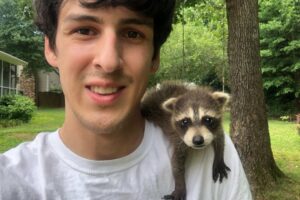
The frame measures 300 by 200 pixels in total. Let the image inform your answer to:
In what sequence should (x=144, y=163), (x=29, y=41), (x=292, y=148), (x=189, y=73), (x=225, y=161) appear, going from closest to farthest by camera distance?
(x=144, y=163)
(x=225, y=161)
(x=292, y=148)
(x=29, y=41)
(x=189, y=73)

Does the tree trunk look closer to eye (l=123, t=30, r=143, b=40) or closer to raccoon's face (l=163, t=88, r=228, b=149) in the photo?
raccoon's face (l=163, t=88, r=228, b=149)

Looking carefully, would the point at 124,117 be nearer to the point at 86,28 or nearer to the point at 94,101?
the point at 94,101

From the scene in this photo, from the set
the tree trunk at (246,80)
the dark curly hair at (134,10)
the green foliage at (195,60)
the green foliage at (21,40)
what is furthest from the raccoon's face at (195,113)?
the green foliage at (21,40)

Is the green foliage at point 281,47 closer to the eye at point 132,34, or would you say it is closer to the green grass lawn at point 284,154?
the green grass lawn at point 284,154

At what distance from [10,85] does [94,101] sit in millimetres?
26469

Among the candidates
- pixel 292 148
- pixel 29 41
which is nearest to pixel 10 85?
pixel 29 41

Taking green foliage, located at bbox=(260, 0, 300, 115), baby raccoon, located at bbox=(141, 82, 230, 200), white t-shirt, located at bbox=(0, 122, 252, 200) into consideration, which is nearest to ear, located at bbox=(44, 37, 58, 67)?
white t-shirt, located at bbox=(0, 122, 252, 200)

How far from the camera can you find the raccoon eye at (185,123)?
122 inches

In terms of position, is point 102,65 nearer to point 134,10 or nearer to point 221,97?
point 134,10

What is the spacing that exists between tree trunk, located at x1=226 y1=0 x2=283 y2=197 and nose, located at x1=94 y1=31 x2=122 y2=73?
5702mm

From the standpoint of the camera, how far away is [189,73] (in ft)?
106

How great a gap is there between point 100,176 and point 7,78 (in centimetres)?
2604

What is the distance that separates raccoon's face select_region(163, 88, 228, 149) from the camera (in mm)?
3018

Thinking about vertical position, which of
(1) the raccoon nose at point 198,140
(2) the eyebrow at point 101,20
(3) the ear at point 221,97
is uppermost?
(2) the eyebrow at point 101,20
